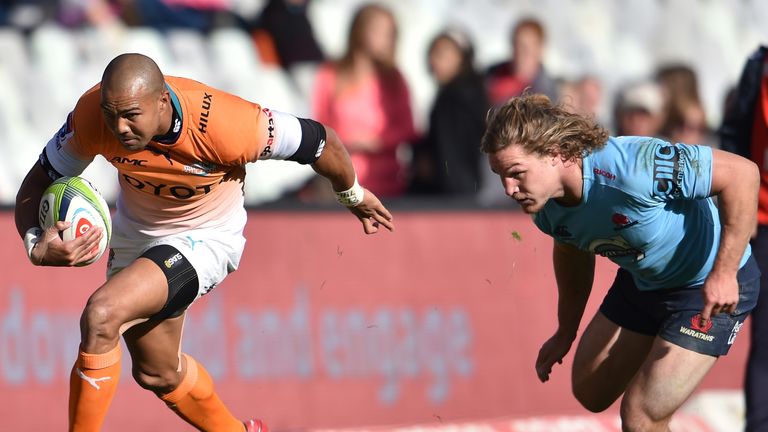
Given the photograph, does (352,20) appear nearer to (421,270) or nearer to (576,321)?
(421,270)

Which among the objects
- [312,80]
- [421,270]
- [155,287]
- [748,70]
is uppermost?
[748,70]

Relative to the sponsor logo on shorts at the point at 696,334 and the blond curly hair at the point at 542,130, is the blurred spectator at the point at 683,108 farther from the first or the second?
the blond curly hair at the point at 542,130

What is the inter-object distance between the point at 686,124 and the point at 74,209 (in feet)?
24.0

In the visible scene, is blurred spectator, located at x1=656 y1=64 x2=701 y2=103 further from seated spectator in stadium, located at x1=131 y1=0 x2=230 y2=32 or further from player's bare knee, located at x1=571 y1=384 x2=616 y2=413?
player's bare knee, located at x1=571 y1=384 x2=616 y2=413

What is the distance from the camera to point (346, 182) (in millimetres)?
6184

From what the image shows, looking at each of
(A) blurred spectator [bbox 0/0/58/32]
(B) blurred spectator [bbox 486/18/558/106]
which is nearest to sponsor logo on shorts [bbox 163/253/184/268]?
(A) blurred spectator [bbox 0/0/58/32]

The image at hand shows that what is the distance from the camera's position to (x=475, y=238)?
998cm

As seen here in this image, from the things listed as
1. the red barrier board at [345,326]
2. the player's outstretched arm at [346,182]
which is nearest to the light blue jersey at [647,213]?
the player's outstretched arm at [346,182]

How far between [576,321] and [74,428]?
8.48 feet

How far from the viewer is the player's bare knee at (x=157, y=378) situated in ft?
20.7

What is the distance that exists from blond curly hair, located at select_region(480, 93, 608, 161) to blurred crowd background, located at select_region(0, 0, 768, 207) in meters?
4.22


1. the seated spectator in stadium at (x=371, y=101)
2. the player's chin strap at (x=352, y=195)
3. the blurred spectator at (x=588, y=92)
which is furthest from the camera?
the blurred spectator at (x=588, y=92)

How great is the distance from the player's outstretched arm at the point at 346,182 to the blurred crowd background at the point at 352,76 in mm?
3237

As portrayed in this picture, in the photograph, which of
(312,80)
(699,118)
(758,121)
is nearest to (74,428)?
(758,121)
